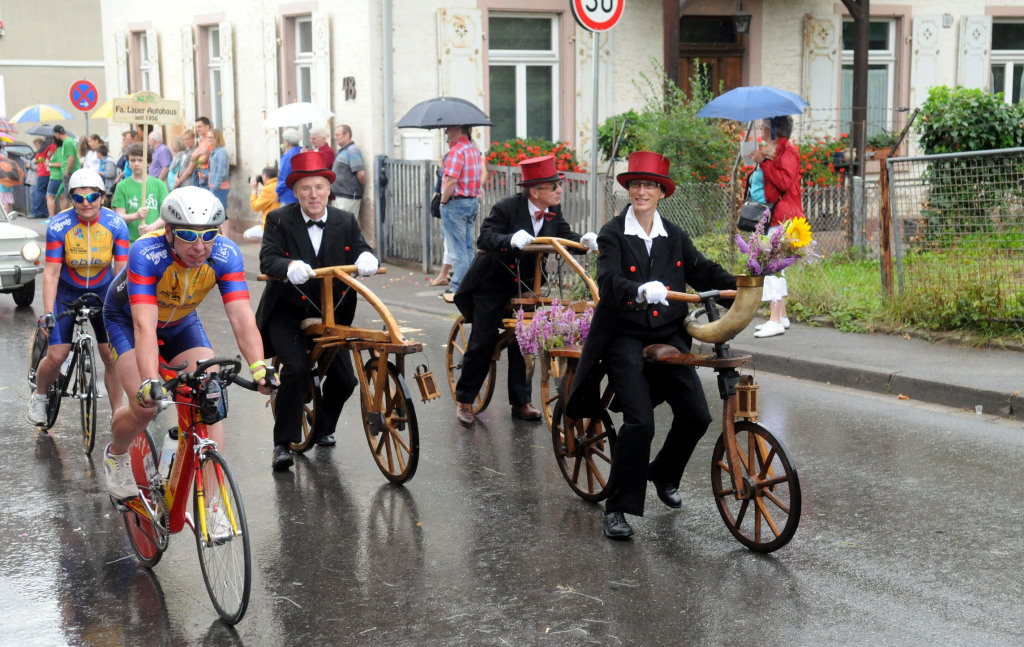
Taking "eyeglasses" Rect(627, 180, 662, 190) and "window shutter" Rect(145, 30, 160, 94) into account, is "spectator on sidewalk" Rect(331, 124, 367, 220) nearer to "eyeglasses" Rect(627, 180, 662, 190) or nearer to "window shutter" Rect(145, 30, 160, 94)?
"window shutter" Rect(145, 30, 160, 94)

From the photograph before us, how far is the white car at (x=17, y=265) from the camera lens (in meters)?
13.8

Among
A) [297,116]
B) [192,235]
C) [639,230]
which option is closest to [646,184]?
[639,230]

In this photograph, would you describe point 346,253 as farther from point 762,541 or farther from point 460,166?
point 460,166

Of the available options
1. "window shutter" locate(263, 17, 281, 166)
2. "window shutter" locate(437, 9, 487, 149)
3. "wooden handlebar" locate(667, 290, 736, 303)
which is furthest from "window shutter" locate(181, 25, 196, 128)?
"wooden handlebar" locate(667, 290, 736, 303)

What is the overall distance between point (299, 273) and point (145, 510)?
168cm

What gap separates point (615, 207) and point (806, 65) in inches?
291

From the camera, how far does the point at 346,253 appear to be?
285 inches

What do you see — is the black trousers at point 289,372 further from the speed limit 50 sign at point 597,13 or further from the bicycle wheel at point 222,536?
the speed limit 50 sign at point 597,13

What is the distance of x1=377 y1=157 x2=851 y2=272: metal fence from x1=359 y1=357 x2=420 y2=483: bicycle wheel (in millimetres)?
6791

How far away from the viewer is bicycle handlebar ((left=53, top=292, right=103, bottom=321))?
7793 millimetres

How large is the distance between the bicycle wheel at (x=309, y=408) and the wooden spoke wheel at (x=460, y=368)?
105cm

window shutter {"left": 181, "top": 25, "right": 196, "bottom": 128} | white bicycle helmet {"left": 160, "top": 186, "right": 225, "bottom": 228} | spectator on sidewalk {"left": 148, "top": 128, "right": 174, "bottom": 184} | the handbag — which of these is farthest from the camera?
window shutter {"left": 181, "top": 25, "right": 196, "bottom": 128}

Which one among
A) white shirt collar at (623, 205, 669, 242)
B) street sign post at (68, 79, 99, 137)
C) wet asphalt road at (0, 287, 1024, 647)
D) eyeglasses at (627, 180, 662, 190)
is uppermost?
street sign post at (68, 79, 99, 137)

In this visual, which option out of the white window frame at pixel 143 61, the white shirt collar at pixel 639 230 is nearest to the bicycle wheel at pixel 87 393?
the white shirt collar at pixel 639 230
